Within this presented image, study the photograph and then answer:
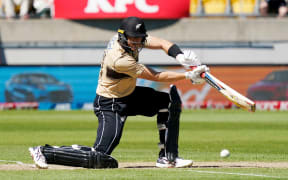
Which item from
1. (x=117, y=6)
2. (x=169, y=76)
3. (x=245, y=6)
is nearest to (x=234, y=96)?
(x=169, y=76)

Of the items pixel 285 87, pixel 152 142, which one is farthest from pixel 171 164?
pixel 285 87

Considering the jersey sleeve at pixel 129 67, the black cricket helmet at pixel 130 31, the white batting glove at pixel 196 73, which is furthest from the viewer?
the black cricket helmet at pixel 130 31

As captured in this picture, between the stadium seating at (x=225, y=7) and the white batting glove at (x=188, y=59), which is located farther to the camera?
the stadium seating at (x=225, y=7)

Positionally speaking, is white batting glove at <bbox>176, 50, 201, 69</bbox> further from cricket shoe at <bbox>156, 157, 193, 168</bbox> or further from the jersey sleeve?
cricket shoe at <bbox>156, 157, 193, 168</bbox>

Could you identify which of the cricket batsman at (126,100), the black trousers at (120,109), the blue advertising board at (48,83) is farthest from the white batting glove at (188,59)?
the blue advertising board at (48,83)

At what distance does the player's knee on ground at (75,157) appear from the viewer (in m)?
8.42

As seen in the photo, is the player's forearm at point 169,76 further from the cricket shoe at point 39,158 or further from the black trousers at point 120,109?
the cricket shoe at point 39,158

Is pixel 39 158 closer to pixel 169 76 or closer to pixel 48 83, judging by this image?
pixel 169 76

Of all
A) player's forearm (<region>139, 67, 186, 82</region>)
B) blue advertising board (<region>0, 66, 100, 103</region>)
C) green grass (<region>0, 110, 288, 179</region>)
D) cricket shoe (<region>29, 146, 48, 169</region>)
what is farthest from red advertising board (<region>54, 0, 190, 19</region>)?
cricket shoe (<region>29, 146, 48, 169</region>)

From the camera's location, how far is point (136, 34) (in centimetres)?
835

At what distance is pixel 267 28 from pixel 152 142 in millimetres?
14688

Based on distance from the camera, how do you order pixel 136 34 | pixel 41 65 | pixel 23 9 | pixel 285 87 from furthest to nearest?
pixel 23 9 → pixel 41 65 → pixel 285 87 → pixel 136 34

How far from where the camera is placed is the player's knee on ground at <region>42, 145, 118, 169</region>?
8.42 meters

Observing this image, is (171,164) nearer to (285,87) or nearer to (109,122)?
(109,122)
